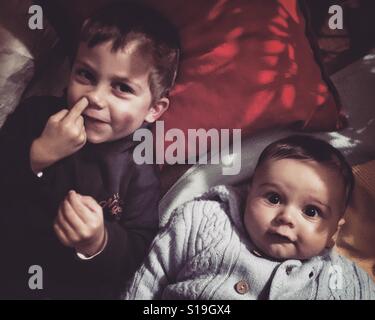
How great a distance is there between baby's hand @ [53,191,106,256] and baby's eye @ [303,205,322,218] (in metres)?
0.37

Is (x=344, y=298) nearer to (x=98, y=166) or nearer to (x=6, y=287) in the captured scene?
(x=98, y=166)

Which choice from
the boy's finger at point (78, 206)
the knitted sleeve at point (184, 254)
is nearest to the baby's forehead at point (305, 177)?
the knitted sleeve at point (184, 254)

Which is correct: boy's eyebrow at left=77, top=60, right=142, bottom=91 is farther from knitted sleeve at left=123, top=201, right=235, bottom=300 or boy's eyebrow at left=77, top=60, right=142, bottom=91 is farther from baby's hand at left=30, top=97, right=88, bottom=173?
knitted sleeve at left=123, top=201, right=235, bottom=300

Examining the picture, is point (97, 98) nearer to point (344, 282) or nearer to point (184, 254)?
point (184, 254)

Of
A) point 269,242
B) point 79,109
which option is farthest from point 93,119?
point 269,242

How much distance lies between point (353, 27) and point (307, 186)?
1.19 feet

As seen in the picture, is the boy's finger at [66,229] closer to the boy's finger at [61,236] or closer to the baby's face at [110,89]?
the boy's finger at [61,236]

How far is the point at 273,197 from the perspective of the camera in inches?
39.9

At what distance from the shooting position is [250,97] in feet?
3.50

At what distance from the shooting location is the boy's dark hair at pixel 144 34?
1030 millimetres

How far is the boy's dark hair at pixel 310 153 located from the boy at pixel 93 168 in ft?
0.78

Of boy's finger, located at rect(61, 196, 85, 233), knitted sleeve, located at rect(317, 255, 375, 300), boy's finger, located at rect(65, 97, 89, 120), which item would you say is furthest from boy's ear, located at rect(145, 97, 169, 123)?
knitted sleeve, located at rect(317, 255, 375, 300)

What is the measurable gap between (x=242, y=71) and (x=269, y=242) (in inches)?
13.1

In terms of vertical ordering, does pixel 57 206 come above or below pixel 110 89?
below
